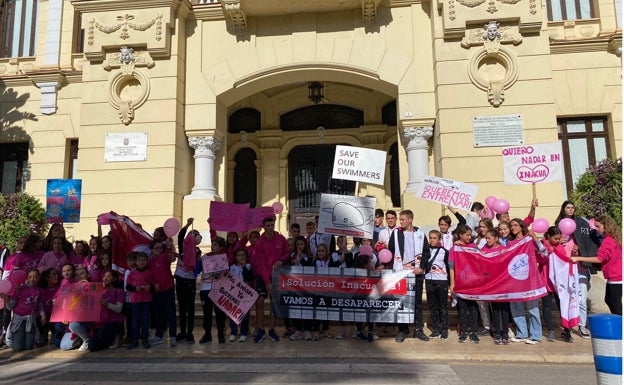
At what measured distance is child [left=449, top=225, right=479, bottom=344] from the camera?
699 centimetres

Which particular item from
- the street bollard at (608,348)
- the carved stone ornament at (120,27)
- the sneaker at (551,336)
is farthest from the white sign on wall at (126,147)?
the street bollard at (608,348)

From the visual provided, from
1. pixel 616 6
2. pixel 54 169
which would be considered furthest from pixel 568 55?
pixel 54 169

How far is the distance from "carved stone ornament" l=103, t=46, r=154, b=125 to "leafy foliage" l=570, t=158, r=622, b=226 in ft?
37.2

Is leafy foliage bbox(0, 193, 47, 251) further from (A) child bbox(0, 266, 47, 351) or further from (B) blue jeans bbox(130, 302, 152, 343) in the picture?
(B) blue jeans bbox(130, 302, 152, 343)

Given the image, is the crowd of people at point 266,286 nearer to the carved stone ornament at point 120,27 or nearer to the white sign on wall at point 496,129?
the white sign on wall at point 496,129

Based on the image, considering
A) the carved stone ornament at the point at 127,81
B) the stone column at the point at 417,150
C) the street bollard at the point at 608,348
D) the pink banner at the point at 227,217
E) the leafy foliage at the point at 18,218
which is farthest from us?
the carved stone ornament at the point at 127,81

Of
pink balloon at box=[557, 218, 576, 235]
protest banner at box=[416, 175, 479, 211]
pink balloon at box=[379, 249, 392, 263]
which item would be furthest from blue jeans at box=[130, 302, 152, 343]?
pink balloon at box=[557, 218, 576, 235]

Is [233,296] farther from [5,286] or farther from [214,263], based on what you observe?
[5,286]

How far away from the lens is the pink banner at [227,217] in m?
8.61

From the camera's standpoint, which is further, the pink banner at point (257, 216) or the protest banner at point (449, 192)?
the pink banner at point (257, 216)

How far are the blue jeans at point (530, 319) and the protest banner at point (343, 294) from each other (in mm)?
1563

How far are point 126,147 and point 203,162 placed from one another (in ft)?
6.80

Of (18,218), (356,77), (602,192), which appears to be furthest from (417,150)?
(18,218)

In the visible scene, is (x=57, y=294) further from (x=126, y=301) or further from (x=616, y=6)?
(x=616, y=6)
